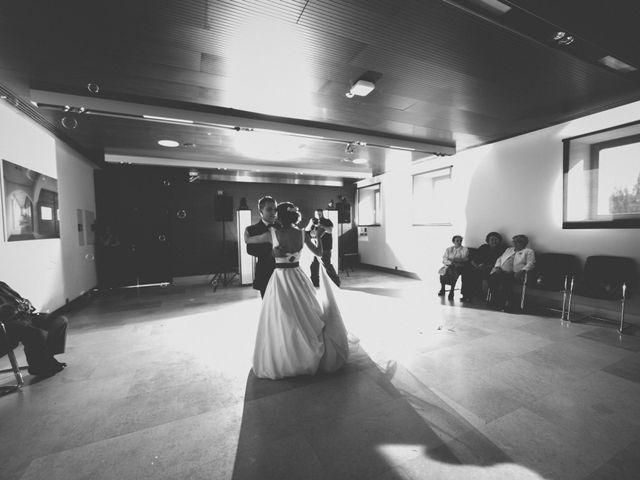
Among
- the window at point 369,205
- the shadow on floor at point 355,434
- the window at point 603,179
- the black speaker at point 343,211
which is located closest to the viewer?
the shadow on floor at point 355,434

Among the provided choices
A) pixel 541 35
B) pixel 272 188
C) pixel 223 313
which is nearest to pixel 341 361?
pixel 223 313

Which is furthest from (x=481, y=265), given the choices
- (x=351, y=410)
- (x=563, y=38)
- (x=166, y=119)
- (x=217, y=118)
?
(x=166, y=119)

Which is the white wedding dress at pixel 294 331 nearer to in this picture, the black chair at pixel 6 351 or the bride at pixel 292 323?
the bride at pixel 292 323

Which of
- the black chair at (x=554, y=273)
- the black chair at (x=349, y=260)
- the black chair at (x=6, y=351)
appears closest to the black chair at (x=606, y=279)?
the black chair at (x=554, y=273)

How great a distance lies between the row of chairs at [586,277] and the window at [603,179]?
575mm

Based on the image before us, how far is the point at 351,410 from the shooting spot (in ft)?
7.64

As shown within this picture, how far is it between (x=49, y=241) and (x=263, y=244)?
12.8 feet

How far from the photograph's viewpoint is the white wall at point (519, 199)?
15.1 ft

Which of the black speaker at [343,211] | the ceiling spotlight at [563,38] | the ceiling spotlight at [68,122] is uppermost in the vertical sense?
the ceiling spotlight at [563,38]

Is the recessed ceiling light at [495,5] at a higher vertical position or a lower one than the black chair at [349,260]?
higher

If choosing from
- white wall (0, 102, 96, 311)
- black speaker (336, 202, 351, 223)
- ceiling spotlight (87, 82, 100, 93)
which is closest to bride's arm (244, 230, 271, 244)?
ceiling spotlight (87, 82, 100, 93)

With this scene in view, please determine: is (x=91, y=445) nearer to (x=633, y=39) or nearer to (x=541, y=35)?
(x=541, y=35)

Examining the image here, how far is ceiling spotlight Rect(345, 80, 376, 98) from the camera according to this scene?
3.53m

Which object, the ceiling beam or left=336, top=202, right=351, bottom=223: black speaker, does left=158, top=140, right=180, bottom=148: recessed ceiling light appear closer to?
the ceiling beam
